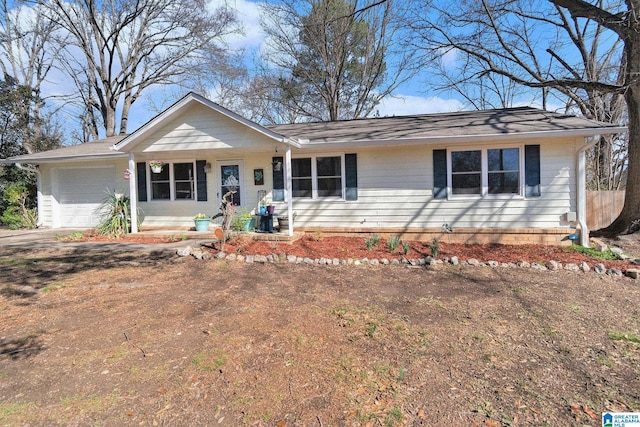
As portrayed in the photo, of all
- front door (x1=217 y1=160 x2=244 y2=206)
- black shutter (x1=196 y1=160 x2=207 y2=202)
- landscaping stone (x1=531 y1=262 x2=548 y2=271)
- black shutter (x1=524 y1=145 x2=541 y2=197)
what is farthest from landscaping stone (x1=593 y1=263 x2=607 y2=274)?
black shutter (x1=196 y1=160 x2=207 y2=202)

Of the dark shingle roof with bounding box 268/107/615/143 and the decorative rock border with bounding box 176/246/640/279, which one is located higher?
the dark shingle roof with bounding box 268/107/615/143

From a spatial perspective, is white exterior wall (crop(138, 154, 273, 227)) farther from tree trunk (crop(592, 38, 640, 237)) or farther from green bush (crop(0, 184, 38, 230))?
tree trunk (crop(592, 38, 640, 237))

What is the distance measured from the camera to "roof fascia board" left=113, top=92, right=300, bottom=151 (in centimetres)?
852

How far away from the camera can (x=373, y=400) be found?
261 cm

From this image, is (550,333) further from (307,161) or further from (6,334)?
(307,161)

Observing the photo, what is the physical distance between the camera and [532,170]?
828cm

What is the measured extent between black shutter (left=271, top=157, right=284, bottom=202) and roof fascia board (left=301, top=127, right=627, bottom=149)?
3.29ft

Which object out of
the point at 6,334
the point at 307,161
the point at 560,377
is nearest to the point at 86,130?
the point at 307,161

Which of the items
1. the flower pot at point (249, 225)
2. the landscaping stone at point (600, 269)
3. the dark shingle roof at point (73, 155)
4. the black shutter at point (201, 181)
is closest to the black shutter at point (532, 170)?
the landscaping stone at point (600, 269)

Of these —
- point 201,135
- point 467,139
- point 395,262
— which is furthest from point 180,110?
point 467,139

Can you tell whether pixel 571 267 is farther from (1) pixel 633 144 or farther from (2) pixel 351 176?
(2) pixel 351 176

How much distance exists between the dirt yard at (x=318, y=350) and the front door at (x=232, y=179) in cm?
486

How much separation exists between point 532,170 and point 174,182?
387 inches

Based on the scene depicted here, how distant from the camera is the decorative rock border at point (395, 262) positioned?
6355mm
